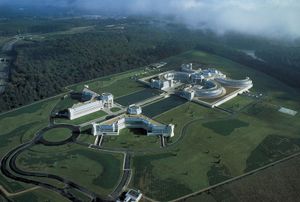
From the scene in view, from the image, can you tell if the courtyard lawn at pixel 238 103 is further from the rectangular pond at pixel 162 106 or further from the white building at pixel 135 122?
the white building at pixel 135 122

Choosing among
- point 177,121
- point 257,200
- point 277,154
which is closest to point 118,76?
point 177,121

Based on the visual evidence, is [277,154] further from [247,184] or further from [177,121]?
[177,121]

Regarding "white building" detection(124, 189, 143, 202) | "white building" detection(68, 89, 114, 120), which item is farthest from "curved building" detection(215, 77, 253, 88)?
"white building" detection(124, 189, 143, 202)

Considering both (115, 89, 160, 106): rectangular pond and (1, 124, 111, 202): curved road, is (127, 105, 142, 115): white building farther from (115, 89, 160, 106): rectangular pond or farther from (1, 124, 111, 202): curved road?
(1, 124, 111, 202): curved road

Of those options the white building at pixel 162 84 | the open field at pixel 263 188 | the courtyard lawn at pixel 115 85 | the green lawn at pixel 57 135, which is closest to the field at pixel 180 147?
the green lawn at pixel 57 135

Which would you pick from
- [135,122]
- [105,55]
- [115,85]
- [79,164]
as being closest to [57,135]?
[79,164]

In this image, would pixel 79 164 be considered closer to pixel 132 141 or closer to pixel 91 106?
pixel 132 141
